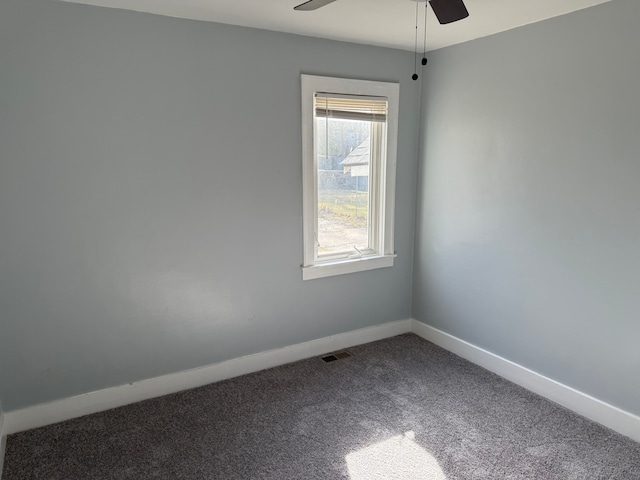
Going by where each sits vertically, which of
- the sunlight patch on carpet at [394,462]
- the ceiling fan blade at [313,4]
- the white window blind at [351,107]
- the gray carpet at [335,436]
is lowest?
the sunlight patch on carpet at [394,462]

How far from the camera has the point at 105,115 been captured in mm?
2227

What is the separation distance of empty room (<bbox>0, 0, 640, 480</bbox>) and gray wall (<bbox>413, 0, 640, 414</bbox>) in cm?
1

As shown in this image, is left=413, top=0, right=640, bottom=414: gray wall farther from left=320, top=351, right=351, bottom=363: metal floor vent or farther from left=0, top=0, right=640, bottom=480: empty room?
left=320, top=351, right=351, bottom=363: metal floor vent

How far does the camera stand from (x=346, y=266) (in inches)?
123

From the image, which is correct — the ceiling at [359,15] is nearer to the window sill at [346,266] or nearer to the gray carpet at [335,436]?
the window sill at [346,266]

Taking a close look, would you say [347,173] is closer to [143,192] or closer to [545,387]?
[143,192]

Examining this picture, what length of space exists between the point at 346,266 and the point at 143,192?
151cm

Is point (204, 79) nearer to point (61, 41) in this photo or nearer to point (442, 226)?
point (61, 41)

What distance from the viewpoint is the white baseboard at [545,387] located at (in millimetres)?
2227

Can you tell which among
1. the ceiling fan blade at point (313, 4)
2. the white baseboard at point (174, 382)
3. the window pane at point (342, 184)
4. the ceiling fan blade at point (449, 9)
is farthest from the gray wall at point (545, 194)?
the ceiling fan blade at point (313, 4)

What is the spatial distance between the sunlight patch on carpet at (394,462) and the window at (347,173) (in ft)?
4.09

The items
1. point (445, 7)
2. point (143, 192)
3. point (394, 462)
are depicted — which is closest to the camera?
point (445, 7)

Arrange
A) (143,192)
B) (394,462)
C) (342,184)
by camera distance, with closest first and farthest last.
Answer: (394,462) < (143,192) < (342,184)

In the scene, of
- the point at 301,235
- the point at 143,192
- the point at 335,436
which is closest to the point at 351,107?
the point at 301,235
